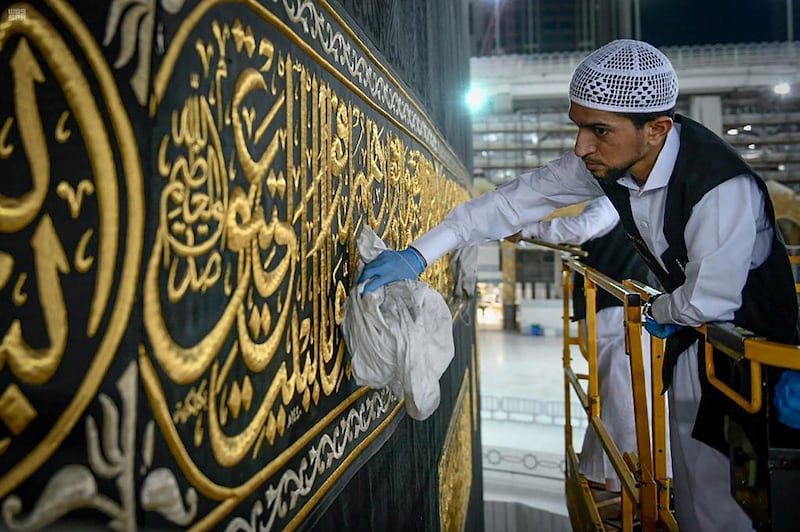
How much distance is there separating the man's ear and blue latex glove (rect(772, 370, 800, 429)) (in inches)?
25.2

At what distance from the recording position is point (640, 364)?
4.75 feet

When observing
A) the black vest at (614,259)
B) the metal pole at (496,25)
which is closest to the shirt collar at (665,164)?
the black vest at (614,259)

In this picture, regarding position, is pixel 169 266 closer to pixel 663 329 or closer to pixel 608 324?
pixel 663 329

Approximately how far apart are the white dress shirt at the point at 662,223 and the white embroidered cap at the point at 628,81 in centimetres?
12

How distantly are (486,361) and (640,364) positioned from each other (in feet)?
26.4

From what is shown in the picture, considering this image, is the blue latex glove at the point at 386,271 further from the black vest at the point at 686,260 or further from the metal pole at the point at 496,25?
the metal pole at the point at 496,25

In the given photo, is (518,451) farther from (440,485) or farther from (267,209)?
(267,209)

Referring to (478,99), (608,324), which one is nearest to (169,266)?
(608,324)

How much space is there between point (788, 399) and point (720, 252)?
15.0 inches

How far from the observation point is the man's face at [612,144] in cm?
132

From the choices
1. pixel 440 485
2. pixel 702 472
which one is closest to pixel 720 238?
pixel 702 472

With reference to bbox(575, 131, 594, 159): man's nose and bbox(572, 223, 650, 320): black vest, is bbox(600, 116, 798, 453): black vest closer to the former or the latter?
bbox(575, 131, 594, 159): man's nose

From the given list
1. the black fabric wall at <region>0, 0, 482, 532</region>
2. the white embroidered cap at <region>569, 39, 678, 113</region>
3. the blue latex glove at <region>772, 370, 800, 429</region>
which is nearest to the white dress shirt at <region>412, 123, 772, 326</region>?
the white embroidered cap at <region>569, 39, 678, 113</region>

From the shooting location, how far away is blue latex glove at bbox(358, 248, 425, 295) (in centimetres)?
108
